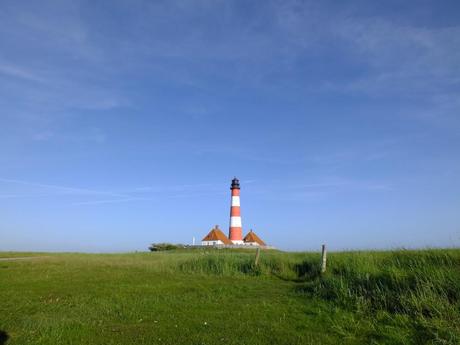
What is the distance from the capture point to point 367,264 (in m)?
18.2

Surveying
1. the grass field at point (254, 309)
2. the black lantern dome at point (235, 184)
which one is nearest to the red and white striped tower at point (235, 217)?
the black lantern dome at point (235, 184)

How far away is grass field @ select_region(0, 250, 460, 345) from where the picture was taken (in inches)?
386

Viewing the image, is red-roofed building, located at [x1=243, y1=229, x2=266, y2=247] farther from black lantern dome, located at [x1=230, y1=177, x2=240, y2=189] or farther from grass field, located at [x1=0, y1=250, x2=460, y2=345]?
grass field, located at [x1=0, y1=250, x2=460, y2=345]

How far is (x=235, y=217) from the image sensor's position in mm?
59688

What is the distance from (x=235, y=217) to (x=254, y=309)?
46.4 m

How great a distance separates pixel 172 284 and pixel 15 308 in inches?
294

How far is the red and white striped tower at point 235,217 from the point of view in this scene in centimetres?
5931

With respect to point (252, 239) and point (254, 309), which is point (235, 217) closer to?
point (252, 239)

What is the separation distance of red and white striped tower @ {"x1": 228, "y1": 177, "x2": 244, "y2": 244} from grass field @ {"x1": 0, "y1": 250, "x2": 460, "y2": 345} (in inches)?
1494

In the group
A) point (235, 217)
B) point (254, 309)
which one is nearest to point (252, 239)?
point (235, 217)

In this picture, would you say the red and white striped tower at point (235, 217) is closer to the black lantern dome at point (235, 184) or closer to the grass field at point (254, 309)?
the black lantern dome at point (235, 184)

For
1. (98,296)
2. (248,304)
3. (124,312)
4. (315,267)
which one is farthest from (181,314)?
(315,267)

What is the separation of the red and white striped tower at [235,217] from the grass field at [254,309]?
37947 millimetres

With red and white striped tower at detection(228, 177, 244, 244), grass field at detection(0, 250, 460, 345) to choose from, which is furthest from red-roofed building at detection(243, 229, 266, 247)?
grass field at detection(0, 250, 460, 345)
